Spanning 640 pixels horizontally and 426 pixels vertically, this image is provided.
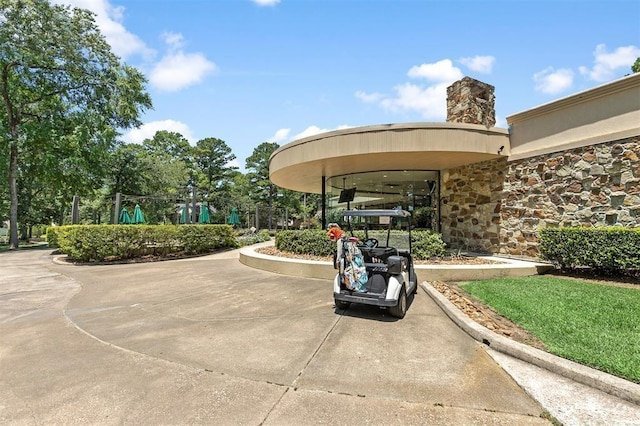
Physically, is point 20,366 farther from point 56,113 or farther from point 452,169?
point 56,113

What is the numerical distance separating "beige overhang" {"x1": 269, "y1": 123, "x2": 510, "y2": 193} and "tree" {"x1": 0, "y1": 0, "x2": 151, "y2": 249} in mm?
16076

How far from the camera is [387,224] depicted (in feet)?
18.6

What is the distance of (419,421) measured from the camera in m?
2.30

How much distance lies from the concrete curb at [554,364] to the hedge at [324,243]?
3610 mm

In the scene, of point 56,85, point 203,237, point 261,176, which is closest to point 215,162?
point 261,176

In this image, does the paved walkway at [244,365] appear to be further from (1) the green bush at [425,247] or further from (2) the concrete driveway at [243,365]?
(1) the green bush at [425,247]

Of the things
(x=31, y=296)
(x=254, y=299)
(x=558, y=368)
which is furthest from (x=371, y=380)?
(x=31, y=296)

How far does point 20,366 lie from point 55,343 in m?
0.64

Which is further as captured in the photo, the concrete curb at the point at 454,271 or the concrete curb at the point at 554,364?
the concrete curb at the point at 454,271

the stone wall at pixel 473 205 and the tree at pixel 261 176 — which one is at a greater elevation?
the tree at pixel 261 176

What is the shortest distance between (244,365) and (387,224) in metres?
3.46

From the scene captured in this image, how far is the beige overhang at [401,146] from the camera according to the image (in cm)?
859

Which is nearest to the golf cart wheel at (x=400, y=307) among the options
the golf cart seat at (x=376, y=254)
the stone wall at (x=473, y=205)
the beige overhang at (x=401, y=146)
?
the golf cart seat at (x=376, y=254)

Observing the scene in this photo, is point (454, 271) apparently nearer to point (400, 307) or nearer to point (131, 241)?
point (400, 307)
